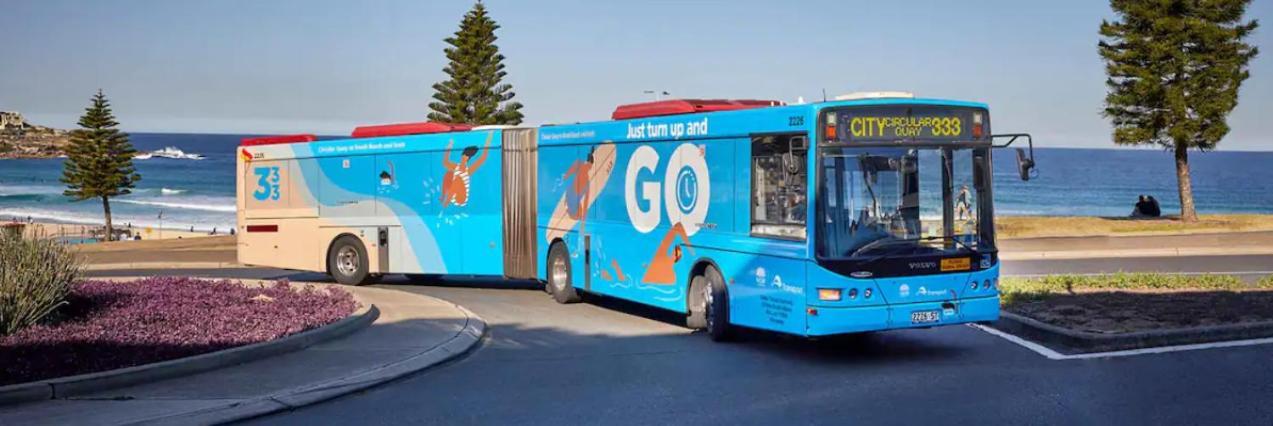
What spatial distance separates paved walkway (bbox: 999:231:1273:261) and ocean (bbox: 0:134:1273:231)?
1327 inches

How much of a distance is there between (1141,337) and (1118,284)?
20.8ft

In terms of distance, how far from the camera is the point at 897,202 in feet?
39.2

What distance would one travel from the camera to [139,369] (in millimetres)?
10766

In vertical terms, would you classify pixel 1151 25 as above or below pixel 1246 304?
above

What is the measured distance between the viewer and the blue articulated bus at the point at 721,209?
11.9 metres

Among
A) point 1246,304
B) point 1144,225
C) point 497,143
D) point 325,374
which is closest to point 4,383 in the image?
point 325,374

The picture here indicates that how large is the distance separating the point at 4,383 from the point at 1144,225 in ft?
104

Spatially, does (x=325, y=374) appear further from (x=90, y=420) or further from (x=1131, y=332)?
(x=1131, y=332)

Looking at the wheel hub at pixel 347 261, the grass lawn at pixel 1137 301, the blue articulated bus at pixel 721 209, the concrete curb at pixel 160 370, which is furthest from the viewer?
the wheel hub at pixel 347 261

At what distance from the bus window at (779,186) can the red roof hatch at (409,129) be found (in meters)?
8.81

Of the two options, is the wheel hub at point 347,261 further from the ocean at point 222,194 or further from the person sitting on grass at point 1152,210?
the ocean at point 222,194

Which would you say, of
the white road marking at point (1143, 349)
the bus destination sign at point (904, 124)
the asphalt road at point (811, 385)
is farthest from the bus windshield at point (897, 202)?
the white road marking at point (1143, 349)

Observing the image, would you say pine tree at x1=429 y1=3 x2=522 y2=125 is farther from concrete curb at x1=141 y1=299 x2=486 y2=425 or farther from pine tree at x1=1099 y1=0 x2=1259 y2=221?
concrete curb at x1=141 y1=299 x2=486 y2=425

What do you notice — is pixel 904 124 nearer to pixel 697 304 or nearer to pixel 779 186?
pixel 779 186
